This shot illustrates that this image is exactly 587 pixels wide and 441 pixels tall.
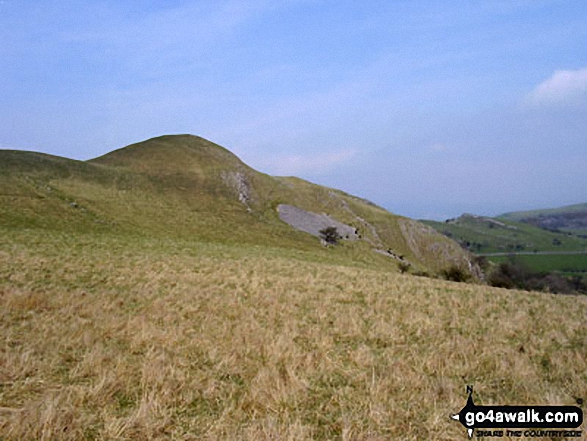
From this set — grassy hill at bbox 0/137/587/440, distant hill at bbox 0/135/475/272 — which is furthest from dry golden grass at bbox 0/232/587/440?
distant hill at bbox 0/135/475/272

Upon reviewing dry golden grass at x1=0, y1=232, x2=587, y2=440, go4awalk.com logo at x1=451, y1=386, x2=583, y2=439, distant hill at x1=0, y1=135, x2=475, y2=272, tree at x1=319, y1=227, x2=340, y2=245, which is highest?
distant hill at x1=0, y1=135, x2=475, y2=272

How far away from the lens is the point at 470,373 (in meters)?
7.61

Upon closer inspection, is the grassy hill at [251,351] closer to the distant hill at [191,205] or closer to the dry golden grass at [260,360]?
the dry golden grass at [260,360]

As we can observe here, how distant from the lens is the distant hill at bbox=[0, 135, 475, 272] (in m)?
41.6

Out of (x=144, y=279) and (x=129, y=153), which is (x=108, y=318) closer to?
(x=144, y=279)

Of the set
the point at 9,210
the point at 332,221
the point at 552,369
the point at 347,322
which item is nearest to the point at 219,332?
the point at 347,322

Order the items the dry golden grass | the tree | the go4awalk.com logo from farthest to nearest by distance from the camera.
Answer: the tree → the dry golden grass → the go4awalk.com logo

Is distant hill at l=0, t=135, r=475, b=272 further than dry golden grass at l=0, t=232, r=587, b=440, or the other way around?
distant hill at l=0, t=135, r=475, b=272

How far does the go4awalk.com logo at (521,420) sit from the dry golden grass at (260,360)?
32cm

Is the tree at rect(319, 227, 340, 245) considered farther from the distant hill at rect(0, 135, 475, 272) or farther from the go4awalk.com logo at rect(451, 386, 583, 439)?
the go4awalk.com logo at rect(451, 386, 583, 439)

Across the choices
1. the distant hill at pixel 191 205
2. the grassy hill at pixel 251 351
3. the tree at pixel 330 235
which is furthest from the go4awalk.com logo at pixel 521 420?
the tree at pixel 330 235

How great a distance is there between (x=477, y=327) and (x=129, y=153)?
90.9 meters

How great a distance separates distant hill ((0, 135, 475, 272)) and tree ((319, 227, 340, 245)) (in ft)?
8.10

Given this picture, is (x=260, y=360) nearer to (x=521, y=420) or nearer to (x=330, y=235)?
(x=521, y=420)
